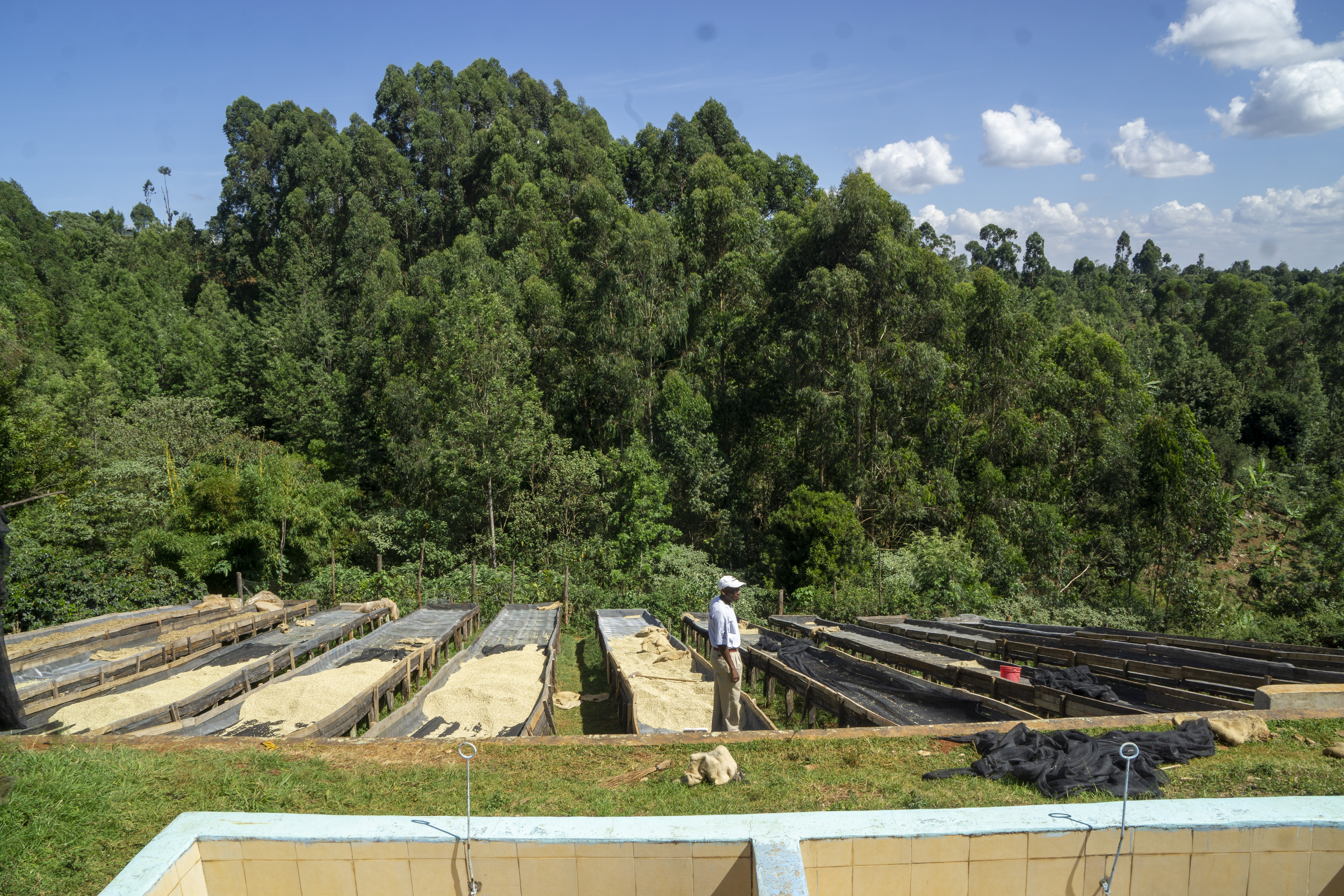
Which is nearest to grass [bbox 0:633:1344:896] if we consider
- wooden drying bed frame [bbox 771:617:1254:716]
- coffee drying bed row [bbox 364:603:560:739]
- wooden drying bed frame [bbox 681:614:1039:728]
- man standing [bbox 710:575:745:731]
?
man standing [bbox 710:575:745:731]

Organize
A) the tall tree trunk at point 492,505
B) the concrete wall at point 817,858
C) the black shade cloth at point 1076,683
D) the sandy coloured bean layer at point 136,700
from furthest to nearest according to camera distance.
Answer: the tall tree trunk at point 492,505, the sandy coloured bean layer at point 136,700, the black shade cloth at point 1076,683, the concrete wall at point 817,858

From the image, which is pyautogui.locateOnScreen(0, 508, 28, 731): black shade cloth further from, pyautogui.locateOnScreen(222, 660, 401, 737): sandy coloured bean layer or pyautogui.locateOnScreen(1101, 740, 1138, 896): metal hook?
pyautogui.locateOnScreen(1101, 740, 1138, 896): metal hook

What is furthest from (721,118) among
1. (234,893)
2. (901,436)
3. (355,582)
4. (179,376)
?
(234,893)

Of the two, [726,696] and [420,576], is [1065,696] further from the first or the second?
[420,576]

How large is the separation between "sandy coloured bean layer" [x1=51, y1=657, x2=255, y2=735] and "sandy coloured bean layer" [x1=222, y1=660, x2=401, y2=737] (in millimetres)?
774

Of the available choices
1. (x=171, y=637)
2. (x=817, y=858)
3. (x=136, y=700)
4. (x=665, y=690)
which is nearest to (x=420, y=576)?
(x=171, y=637)

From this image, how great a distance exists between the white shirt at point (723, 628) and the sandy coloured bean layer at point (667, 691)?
1.12 metres

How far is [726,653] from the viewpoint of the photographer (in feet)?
19.4

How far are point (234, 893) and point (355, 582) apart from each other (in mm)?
14670

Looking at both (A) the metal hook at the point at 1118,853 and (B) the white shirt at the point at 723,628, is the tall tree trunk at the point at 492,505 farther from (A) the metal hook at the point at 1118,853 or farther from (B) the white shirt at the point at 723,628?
(A) the metal hook at the point at 1118,853

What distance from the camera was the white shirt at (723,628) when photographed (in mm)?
5922

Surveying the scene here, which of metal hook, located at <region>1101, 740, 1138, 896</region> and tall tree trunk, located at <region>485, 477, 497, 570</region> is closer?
metal hook, located at <region>1101, 740, 1138, 896</region>

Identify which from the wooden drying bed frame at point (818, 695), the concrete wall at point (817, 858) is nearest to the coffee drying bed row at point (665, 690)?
the wooden drying bed frame at point (818, 695)

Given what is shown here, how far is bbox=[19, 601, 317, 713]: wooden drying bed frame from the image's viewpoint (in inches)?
303
